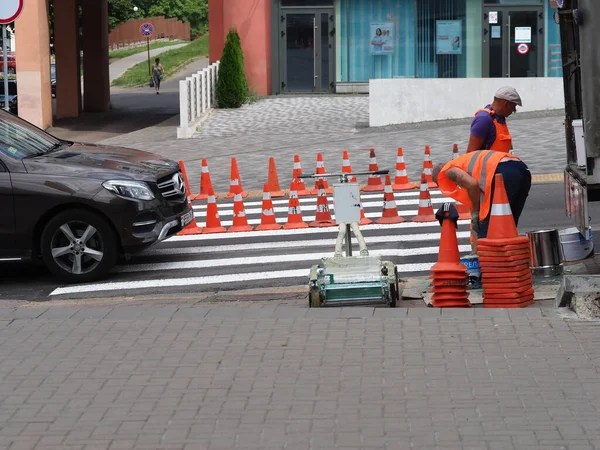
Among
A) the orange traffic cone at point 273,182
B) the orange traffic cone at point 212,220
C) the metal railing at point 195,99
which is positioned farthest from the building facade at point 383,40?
the orange traffic cone at point 212,220

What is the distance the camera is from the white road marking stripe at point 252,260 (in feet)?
38.3

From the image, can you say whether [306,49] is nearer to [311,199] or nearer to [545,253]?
[311,199]

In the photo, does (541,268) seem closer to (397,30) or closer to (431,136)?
(431,136)

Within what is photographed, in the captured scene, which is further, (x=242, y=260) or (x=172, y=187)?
(x=242, y=260)

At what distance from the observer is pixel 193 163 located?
68.9 ft

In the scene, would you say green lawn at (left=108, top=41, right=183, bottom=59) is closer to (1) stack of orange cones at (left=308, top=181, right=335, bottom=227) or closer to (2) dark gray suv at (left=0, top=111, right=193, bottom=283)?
(1) stack of orange cones at (left=308, top=181, right=335, bottom=227)

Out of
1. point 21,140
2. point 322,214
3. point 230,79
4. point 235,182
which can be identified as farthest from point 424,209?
point 230,79

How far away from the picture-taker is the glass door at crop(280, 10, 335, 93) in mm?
33312

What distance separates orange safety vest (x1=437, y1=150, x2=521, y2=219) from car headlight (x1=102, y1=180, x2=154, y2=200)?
10.1 feet

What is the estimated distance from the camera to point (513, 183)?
923 cm

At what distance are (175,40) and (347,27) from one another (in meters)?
58.2

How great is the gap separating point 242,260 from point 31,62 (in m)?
18.5

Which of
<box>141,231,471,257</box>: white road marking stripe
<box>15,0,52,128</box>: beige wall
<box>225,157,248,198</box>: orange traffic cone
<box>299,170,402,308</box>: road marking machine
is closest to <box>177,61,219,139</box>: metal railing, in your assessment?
<box>15,0,52,128</box>: beige wall

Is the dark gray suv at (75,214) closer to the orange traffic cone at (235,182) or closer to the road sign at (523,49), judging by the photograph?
the orange traffic cone at (235,182)
